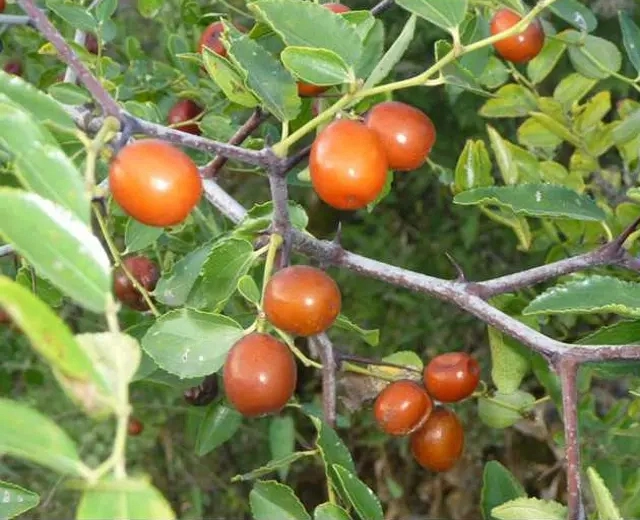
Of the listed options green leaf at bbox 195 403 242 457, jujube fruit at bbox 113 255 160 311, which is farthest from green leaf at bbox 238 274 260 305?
green leaf at bbox 195 403 242 457

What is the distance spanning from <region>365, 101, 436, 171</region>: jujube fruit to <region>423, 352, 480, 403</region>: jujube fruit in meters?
0.35

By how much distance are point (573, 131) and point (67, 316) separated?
141 cm

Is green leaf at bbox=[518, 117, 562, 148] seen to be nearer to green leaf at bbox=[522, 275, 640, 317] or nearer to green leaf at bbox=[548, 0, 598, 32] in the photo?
green leaf at bbox=[548, 0, 598, 32]

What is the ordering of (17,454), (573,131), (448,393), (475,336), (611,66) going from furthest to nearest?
(475,336), (573,131), (611,66), (448,393), (17,454)

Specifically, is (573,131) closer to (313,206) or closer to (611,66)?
(611,66)

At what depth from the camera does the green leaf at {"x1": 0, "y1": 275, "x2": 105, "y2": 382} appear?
1.55ft

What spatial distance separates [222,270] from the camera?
3.43 ft

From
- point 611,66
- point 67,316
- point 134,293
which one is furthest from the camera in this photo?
point 67,316

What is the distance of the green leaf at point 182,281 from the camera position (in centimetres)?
115

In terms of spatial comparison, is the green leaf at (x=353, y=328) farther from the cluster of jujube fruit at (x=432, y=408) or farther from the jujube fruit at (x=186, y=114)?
the jujube fruit at (x=186, y=114)

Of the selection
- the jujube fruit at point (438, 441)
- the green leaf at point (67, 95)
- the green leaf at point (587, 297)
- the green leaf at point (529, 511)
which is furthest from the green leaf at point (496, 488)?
the green leaf at point (67, 95)

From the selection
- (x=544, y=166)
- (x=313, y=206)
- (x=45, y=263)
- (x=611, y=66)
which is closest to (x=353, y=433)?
(x=313, y=206)

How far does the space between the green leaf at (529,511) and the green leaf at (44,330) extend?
601 mm

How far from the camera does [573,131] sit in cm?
171
